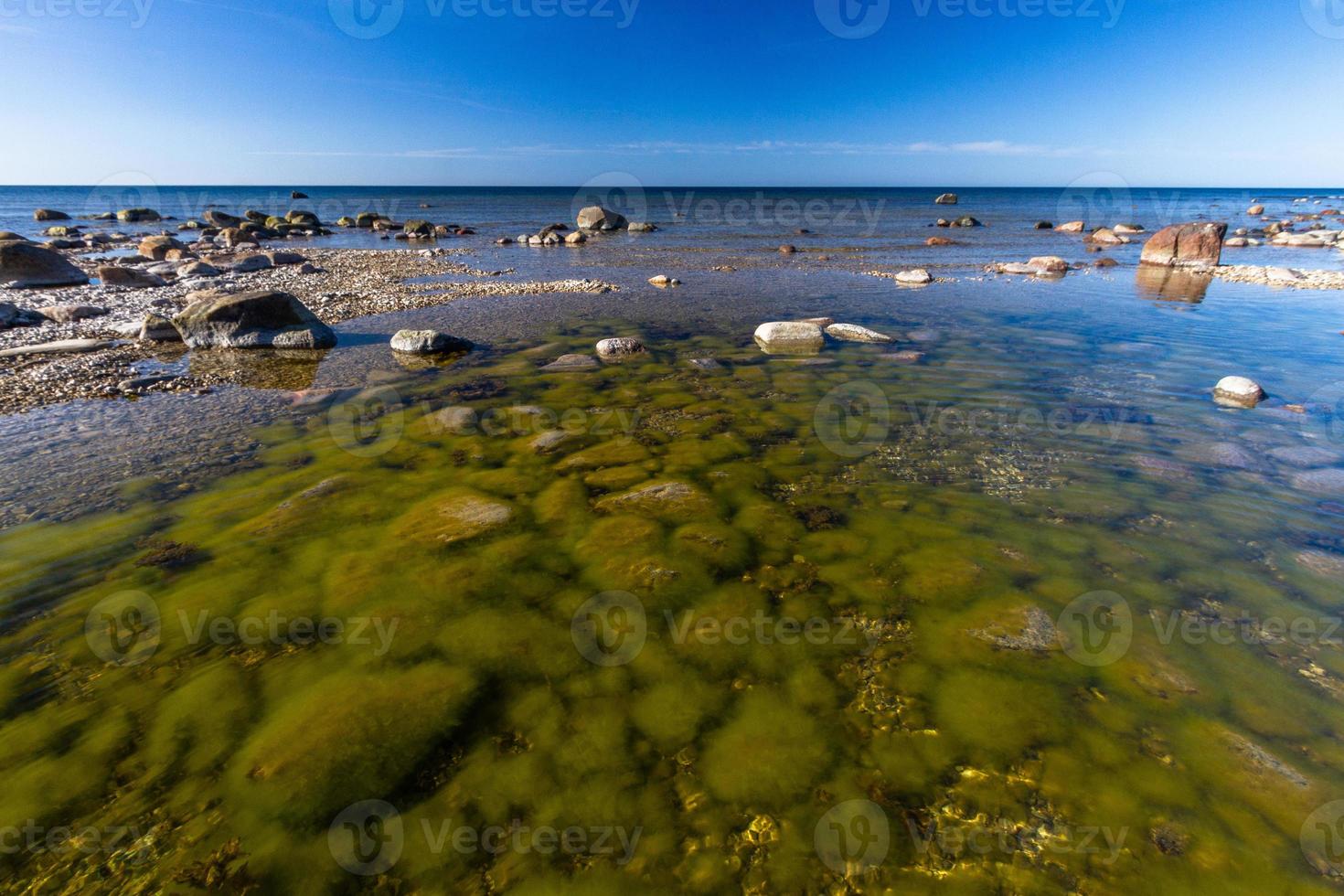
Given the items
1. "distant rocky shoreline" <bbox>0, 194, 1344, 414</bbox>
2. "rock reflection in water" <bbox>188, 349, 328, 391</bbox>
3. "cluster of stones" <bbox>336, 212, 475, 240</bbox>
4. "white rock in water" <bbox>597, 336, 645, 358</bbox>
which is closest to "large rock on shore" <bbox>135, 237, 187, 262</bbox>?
"distant rocky shoreline" <bbox>0, 194, 1344, 414</bbox>

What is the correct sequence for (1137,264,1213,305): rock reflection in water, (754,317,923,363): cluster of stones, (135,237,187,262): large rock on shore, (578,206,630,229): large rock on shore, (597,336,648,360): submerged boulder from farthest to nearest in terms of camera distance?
(578,206,630,229): large rock on shore, (135,237,187,262): large rock on shore, (1137,264,1213,305): rock reflection in water, (754,317,923,363): cluster of stones, (597,336,648,360): submerged boulder

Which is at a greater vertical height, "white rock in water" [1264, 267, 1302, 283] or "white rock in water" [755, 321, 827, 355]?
"white rock in water" [1264, 267, 1302, 283]

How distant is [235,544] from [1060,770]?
273 inches

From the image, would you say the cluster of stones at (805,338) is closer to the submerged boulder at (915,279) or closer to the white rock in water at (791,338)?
the white rock in water at (791,338)

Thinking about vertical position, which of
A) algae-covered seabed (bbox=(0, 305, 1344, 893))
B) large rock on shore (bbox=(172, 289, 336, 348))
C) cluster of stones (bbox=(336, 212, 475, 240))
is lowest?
algae-covered seabed (bbox=(0, 305, 1344, 893))

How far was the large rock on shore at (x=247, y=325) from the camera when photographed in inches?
468

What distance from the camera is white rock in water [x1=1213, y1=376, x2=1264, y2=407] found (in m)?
8.99

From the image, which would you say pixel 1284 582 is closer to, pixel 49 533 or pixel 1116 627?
pixel 1116 627

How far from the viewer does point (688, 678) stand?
4.02 m

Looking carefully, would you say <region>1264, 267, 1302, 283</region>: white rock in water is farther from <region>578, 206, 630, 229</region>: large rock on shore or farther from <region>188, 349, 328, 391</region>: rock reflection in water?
<region>578, 206, 630, 229</region>: large rock on shore

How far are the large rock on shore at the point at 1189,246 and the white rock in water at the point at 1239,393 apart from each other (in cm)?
2183

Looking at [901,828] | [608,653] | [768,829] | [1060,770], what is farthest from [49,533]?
[1060,770]

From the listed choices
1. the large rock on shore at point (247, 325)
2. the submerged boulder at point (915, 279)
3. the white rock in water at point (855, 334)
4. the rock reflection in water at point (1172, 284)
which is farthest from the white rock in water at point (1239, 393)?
the large rock on shore at point (247, 325)

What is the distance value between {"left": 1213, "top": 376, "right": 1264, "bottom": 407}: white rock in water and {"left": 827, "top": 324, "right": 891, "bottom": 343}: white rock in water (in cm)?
572
